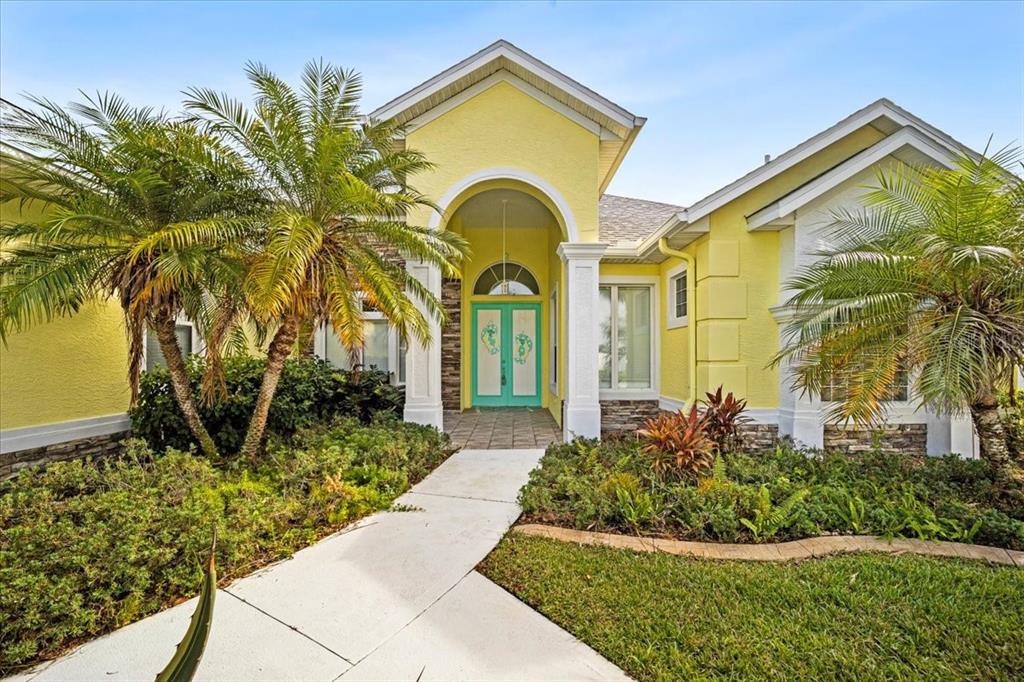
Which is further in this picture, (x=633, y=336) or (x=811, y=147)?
(x=633, y=336)

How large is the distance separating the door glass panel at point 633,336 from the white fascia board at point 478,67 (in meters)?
4.40

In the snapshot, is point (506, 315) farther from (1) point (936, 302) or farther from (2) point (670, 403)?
(1) point (936, 302)

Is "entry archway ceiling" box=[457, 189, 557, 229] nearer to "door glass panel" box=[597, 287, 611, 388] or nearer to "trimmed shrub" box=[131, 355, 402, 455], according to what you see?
"door glass panel" box=[597, 287, 611, 388]

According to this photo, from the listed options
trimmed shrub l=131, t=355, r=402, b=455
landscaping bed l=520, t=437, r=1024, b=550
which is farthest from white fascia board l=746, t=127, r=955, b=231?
trimmed shrub l=131, t=355, r=402, b=455

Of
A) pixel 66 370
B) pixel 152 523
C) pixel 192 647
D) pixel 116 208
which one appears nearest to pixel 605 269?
pixel 116 208

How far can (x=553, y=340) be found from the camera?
11820mm

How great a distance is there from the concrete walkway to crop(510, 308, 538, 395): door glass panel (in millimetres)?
8122

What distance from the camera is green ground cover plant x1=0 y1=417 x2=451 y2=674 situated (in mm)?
3297

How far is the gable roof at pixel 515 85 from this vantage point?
8570mm

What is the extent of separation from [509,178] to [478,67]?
2.02 meters

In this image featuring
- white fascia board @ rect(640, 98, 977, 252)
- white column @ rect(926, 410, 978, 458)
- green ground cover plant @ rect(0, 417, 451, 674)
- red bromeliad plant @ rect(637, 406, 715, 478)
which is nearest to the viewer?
green ground cover plant @ rect(0, 417, 451, 674)

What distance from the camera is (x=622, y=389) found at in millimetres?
10852

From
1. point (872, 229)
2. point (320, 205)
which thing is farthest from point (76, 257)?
point (872, 229)

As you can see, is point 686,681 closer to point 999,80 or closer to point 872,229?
point 872,229
